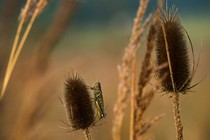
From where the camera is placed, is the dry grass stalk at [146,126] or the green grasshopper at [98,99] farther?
the green grasshopper at [98,99]

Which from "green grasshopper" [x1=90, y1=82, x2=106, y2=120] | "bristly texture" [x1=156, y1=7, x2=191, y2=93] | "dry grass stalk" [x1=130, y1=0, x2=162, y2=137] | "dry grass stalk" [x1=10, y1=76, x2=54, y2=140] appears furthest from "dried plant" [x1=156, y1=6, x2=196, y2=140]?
"dry grass stalk" [x1=130, y1=0, x2=162, y2=137]

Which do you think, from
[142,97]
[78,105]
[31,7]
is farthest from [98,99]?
[142,97]

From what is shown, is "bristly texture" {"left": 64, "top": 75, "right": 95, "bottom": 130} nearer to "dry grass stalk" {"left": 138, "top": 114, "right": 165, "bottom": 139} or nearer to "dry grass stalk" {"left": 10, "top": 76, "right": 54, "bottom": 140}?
"dry grass stalk" {"left": 10, "top": 76, "right": 54, "bottom": 140}

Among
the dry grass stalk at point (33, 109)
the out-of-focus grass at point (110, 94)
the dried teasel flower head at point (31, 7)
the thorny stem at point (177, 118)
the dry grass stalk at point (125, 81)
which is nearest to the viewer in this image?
the dry grass stalk at point (125, 81)

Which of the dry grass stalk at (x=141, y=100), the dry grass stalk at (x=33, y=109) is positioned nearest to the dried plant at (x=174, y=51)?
the dry grass stalk at (x=33, y=109)

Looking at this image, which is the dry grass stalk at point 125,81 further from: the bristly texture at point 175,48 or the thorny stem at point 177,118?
the bristly texture at point 175,48

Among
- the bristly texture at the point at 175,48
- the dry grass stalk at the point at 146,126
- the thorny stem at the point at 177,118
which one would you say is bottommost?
the dry grass stalk at the point at 146,126

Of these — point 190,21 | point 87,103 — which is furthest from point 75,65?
point 190,21
